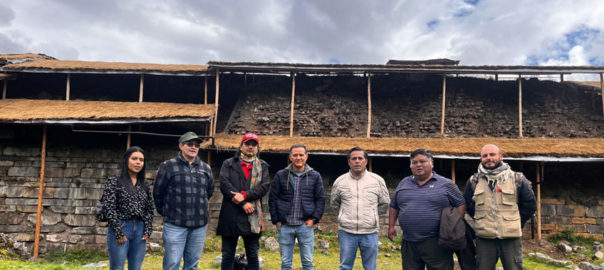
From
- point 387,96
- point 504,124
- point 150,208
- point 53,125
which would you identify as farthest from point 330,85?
point 150,208

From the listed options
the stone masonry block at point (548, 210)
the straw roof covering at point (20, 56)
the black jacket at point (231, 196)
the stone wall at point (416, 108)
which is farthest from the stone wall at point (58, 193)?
the black jacket at point (231, 196)

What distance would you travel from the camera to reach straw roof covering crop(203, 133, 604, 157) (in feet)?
32.7

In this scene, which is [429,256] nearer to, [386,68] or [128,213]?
[128,213]

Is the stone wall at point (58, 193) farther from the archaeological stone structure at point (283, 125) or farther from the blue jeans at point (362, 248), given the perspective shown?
the blue jeans at point (362, 248)

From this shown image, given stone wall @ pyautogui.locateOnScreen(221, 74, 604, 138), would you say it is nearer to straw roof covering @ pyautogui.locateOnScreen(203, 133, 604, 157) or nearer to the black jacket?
straw roof covering @ pyautogui.locateOnScreen(203, 133, 604, 157)

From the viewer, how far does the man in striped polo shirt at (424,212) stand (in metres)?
4.05

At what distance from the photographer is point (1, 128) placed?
9.66 m

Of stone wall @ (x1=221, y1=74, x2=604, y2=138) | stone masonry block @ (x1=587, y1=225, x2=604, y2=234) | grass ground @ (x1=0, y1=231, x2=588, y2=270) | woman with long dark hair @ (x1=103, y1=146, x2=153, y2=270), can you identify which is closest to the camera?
woman with long dark hair @ (x1=103, y1=146, x2=153, y2=270)

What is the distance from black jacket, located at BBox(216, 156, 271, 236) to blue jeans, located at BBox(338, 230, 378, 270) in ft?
4.02

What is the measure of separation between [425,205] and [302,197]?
151 centimetres

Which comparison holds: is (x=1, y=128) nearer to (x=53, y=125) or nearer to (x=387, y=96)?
(x=53, y=125)

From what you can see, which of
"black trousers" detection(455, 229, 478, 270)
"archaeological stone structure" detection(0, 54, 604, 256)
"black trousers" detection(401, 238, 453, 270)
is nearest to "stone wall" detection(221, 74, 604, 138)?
"archaeological stone structure" detection(0, 54, 604, 256)

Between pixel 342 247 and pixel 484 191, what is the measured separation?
1923mm

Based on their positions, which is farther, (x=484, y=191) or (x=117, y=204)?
(x=484, y=191)
